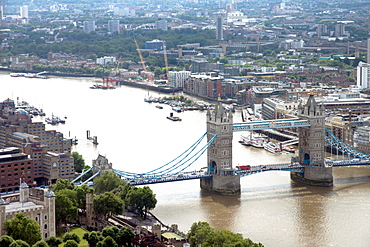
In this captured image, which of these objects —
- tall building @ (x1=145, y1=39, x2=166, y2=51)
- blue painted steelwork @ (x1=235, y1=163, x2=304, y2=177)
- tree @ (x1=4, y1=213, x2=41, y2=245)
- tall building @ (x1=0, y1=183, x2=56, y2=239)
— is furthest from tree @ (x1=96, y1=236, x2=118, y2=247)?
tall building @ (x1=145, y1=39, x2=166, y2=51)

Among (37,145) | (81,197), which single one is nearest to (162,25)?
(37,145)

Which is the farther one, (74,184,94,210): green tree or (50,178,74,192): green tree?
(50,178,74,192): green tree

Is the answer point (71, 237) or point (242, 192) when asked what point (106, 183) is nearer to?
point (242, 192)

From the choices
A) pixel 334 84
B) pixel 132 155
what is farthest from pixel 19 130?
pixel 334 84

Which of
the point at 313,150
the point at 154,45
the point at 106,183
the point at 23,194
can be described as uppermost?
the point at 154,45

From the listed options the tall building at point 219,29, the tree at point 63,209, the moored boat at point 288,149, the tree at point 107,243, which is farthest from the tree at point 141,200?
the tall building at point 219,29

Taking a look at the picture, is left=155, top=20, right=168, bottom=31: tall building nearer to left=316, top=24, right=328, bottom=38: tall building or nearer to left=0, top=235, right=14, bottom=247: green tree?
left=316, top=24, right=328, bottom=38: tall building

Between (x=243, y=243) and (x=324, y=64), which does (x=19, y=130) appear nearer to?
(x=243, y=243)
